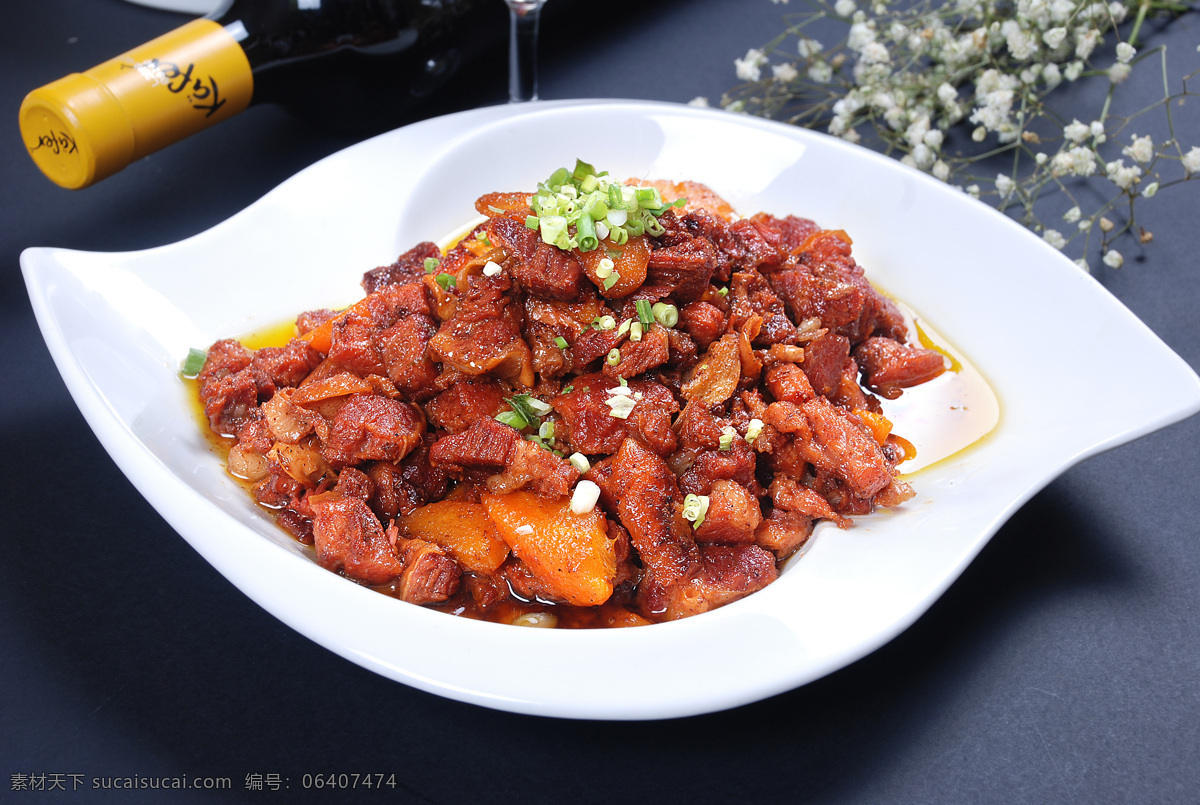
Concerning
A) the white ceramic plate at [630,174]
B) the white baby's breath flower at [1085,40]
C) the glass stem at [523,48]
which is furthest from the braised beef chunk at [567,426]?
the white baby's breath flower at [1085,40]

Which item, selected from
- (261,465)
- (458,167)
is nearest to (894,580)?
(261,465)

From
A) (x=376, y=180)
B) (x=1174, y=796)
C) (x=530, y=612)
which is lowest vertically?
(x=1174, y=796)

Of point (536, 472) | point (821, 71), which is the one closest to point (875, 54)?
A: point (821, 71)

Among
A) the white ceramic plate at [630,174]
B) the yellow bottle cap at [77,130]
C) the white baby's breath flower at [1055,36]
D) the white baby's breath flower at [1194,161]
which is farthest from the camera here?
the white baby's breath flower at [1055,36]

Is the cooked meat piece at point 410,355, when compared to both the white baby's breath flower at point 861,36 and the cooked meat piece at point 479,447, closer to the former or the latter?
the cooked meat piece at point 479,447

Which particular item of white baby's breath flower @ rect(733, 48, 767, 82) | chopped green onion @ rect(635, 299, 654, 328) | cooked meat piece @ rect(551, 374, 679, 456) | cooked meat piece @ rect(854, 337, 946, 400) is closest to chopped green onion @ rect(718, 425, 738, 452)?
cooked meat piece @ rect(551, 374, 679, 456)

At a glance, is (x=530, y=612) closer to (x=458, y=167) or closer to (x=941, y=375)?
(x=941, y=375)

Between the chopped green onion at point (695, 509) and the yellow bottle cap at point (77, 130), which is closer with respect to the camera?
the chopped green onion at point (695, 509)
